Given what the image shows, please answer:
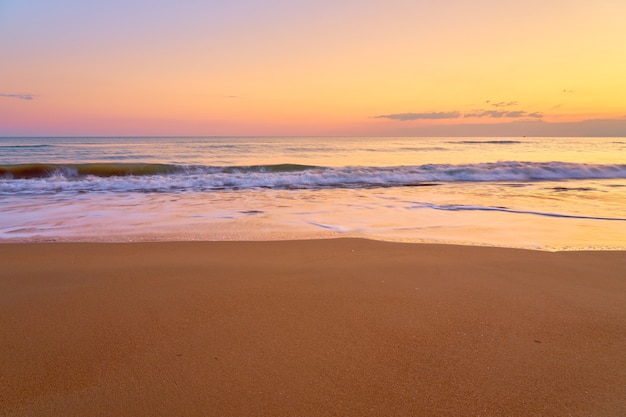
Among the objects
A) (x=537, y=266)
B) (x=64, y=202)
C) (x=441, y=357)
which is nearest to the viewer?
(x=441, y=357)

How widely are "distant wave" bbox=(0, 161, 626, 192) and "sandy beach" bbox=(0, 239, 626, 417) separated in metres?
9.77

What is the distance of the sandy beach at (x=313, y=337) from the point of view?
75.7 inches

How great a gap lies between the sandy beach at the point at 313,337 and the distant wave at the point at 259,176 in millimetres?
9767

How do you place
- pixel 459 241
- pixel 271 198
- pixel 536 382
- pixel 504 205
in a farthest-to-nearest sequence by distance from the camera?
pixel 271 198
pixel 504 205
pixel 459 241
pixel 536 382

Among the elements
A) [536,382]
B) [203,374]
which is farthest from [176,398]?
[536,382]

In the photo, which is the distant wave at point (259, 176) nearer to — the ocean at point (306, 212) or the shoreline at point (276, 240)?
the ocean at point (306, 212)

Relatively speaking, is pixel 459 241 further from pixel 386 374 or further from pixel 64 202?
pixel 64 202

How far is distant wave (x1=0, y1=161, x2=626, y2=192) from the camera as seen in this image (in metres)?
13.6

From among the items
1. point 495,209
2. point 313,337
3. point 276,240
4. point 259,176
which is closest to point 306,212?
point 276,240

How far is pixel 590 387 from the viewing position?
203 cm

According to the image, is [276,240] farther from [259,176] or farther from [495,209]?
[259,176]

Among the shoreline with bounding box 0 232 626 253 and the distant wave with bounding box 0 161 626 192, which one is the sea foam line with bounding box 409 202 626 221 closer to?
the shoreline with bounding box 0 232 626 253

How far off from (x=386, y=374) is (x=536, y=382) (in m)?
0.71

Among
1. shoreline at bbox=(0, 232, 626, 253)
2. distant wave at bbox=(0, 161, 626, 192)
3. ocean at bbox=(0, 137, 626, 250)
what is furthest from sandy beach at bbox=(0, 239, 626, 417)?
distant wave at bbox=(0, 161, 626, 192)
